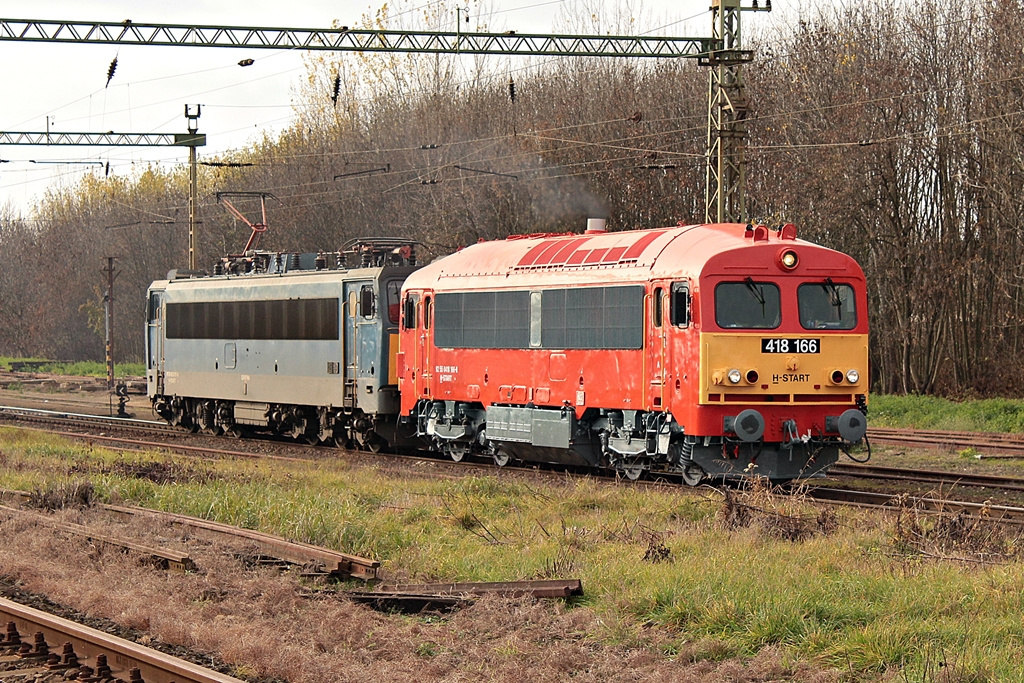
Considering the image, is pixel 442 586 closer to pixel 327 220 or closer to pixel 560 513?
pixel 560 513

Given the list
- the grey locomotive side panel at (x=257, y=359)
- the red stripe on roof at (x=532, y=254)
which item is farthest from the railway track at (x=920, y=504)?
the grey locomotive side panel at (x=257, y=359)

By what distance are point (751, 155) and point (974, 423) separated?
12.3m

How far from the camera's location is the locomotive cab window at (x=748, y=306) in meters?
15.5

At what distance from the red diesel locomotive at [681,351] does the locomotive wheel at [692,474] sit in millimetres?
22

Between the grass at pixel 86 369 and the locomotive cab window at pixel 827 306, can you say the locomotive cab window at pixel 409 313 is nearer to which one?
the locomotive cab window at pixel 827 306

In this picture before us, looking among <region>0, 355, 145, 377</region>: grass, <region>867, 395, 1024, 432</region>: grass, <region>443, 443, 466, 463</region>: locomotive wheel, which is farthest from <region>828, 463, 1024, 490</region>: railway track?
<region>0, 355, 145, 377</region>: grass

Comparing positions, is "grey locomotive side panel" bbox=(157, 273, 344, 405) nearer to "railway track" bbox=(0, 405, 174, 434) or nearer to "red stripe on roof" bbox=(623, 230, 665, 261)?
"railway track" bbox=(0, 405, 174, 434)

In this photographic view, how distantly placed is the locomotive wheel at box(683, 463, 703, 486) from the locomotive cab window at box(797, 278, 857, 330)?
2269 millimetres

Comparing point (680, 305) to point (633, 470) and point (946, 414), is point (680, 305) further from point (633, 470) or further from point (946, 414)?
point (946, 414)

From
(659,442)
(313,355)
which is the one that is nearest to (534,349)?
(659,442)

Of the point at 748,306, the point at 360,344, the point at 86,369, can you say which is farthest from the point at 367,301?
the point at 86,369

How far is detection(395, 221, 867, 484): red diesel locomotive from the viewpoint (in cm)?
1550

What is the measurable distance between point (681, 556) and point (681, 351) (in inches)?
212

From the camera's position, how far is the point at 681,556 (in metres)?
10.6
